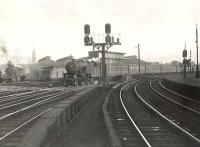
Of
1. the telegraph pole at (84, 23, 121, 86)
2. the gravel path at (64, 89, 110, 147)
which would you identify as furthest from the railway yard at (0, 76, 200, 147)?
the telegraph pole at (84, 23, 121, 86)

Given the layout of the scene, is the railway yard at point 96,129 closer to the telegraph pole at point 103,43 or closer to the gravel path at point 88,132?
the gravel path at point 88,132

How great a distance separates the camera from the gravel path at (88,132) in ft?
58.0

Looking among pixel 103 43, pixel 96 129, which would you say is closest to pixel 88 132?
pixel 96 129

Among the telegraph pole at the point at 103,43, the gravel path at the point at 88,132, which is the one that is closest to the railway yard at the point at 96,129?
the gravel path at the point at 88,132

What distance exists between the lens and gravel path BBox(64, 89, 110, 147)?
58.0 feet

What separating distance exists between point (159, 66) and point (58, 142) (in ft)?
525

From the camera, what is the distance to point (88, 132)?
69.6 ft

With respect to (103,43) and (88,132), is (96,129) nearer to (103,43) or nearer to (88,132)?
(88,132)

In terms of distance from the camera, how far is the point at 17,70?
94.2 metres

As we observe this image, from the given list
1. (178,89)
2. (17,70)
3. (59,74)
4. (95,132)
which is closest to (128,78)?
(59,74)

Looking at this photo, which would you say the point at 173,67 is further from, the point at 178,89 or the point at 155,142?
the point at 155,142

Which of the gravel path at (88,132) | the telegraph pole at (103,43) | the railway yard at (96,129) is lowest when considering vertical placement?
the gravel path at (88,132)

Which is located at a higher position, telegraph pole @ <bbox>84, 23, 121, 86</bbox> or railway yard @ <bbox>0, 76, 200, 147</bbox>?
telegraph pole @ <bbox>84, 23, 121, 86</bbox>

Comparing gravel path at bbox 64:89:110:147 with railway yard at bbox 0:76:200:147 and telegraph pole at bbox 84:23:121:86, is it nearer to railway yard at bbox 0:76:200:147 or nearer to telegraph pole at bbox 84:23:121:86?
railway yard at bbox 0:76:200:147
